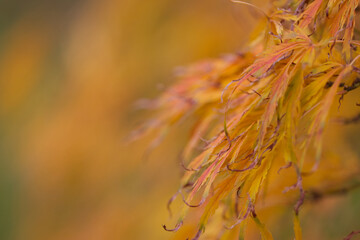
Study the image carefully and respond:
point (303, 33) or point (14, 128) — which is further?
point (14, 128)

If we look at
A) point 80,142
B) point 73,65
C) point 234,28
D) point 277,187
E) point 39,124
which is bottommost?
point 277,187

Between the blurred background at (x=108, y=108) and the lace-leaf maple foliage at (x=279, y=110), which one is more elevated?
the blurred background at (x=108, y=108)

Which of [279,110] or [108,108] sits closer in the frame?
[279,110]

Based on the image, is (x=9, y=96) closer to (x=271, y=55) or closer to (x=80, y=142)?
(x=80, y=142)

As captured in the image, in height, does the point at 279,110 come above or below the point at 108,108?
below

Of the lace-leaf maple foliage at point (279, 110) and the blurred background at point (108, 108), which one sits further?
the blurred background at point (108, 108)

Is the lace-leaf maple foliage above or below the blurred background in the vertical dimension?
below

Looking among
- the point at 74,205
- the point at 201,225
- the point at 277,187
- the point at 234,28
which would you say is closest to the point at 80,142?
the point at 74,205

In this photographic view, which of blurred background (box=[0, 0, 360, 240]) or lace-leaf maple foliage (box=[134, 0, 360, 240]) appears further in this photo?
blurred background (box=[0, 0, 360, 240])
